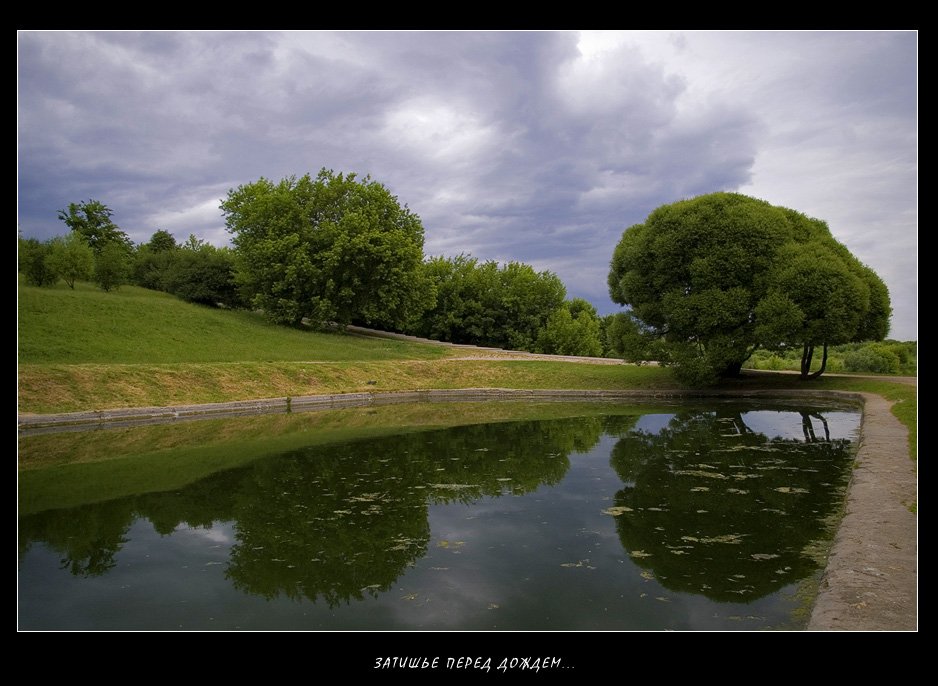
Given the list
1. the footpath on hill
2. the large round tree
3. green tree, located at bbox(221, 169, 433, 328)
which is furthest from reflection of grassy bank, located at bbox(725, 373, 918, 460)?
green tree, located at bbox(221, 169, 433, 328)

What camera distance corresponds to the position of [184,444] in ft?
47.2

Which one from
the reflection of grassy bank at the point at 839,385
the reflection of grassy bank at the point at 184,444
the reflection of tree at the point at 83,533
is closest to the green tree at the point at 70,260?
the reflection of grassy bank at the point at 184,444

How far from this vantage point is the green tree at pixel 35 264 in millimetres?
36219

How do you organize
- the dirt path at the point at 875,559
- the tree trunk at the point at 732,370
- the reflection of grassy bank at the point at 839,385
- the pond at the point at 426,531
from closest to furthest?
the dirt path at the point at 875,559
the pond at the point at 426,531
the reflection of grassy bank at the point at 839,385
the tree trunk at the point at 732,370

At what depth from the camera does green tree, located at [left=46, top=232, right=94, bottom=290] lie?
36.8m

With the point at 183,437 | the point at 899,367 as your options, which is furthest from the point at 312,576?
the point at 899,367

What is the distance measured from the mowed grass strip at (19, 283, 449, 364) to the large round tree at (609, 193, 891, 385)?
13960 millimetres

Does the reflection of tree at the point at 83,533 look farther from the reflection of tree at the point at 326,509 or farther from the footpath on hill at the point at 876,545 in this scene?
the footpath on hill at the point at 876,545

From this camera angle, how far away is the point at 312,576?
242 inches

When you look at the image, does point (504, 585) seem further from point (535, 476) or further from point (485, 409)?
point (485, 409)

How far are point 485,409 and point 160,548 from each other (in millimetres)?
15877

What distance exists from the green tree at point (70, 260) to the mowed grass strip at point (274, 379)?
19170 millimetres

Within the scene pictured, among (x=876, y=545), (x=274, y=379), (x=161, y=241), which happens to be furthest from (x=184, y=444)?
(x=161, y=241)

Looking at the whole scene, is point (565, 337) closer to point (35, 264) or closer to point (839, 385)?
point (839, 385)
